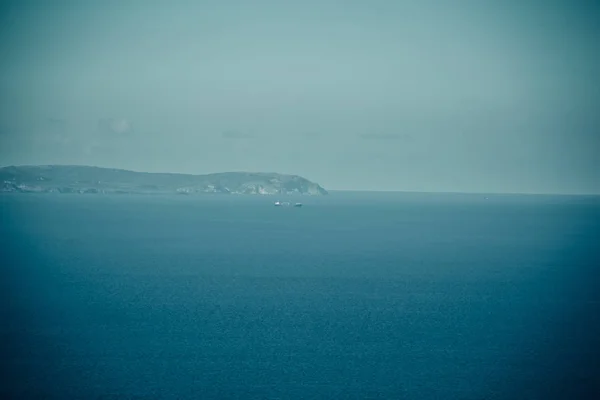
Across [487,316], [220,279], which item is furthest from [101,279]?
[487,316]

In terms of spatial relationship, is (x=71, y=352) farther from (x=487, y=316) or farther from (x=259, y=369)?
(x=487, y=316)

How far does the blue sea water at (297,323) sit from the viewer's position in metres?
37.7

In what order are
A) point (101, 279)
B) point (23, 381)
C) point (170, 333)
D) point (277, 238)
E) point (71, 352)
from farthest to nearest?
point (277, 238), point (101, 279), point (170, 333), point (71, 352), point (23, 381)

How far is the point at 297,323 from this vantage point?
163ft

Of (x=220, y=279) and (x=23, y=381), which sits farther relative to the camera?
(x=220, y=279)

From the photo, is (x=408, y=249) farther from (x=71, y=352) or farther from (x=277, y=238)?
(x=71, y=352)

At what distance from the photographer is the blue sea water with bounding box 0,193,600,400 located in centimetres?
3769

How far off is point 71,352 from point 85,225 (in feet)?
354

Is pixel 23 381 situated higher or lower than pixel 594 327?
lower

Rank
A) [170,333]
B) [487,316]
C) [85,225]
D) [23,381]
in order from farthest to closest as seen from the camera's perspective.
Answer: [85,225] < [487,316] < [170,333] < [23,381]

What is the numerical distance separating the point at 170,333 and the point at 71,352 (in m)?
7.74

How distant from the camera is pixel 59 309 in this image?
54625 mm

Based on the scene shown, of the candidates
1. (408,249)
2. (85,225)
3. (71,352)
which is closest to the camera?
(71,352)

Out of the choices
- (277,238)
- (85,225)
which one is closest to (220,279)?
(277,238)
